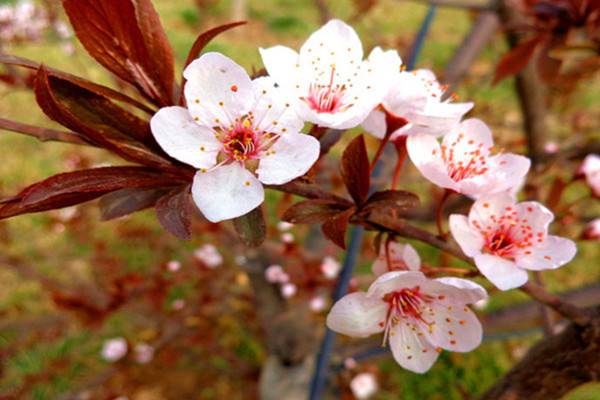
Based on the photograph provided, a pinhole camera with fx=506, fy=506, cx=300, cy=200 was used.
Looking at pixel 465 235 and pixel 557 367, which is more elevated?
pixel 465 235

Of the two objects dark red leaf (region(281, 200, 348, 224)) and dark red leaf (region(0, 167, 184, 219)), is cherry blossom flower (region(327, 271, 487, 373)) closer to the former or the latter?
dark red leaf (region(281, 200, 348, 224))

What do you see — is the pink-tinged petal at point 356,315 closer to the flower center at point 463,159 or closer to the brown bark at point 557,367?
the flower center at point 463,159

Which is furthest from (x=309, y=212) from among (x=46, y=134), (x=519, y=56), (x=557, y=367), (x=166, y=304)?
(x=166, y=304)

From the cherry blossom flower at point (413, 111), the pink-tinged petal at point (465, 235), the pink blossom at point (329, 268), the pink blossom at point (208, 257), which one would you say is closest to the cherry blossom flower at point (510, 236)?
the pink-tinged petal at point (465, 235)

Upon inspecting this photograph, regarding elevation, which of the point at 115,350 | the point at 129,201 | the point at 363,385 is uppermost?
the point at 129,201

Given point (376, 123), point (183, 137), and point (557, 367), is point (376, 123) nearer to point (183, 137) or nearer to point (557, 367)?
point (183, 137)
